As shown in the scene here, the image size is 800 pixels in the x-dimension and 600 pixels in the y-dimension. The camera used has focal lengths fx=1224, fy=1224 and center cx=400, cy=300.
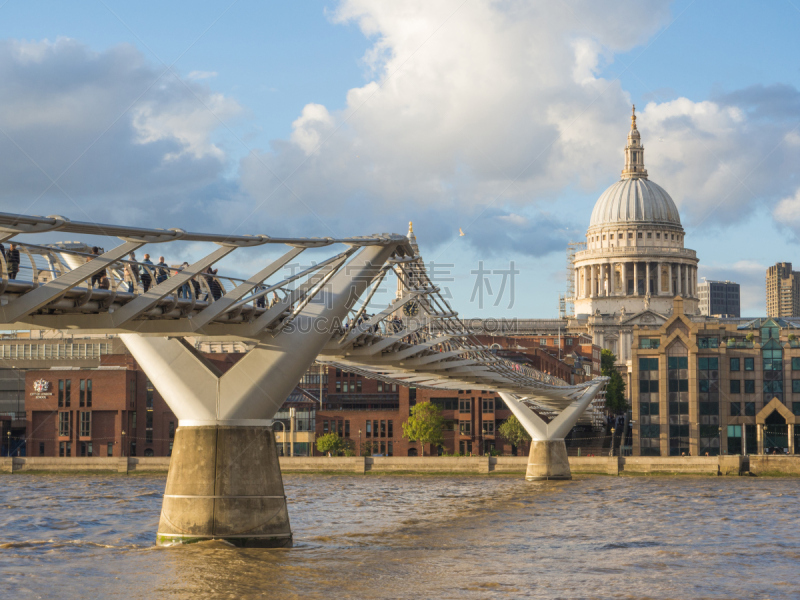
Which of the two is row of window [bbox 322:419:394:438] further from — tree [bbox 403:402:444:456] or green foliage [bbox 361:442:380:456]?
tree [bbox 403:402:444:456]

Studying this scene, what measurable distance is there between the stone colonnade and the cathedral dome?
21.2ft

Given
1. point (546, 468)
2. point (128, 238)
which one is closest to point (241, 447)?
point (128, 238)

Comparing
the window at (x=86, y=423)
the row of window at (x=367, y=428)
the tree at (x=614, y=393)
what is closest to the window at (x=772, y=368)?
the tree at (x=614, y=393)

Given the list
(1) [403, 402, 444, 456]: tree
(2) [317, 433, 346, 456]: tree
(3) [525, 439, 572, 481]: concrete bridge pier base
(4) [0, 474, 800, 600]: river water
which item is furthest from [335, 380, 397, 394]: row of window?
(4) [0, 474, 800, 600]: river water

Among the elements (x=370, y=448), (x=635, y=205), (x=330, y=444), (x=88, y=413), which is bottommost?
(x=370, y=448)

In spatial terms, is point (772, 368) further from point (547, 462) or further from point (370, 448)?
point (370, 448)

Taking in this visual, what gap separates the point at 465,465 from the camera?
79.5m

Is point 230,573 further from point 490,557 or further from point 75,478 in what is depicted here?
point 75,478

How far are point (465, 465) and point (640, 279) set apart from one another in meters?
90.8

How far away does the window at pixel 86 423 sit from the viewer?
89.2m

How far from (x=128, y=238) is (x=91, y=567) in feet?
32.3

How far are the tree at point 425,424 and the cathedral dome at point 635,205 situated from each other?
86.0m

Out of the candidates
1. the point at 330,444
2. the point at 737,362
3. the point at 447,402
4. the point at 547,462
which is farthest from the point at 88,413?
the point at 737,362

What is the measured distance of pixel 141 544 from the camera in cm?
3331
